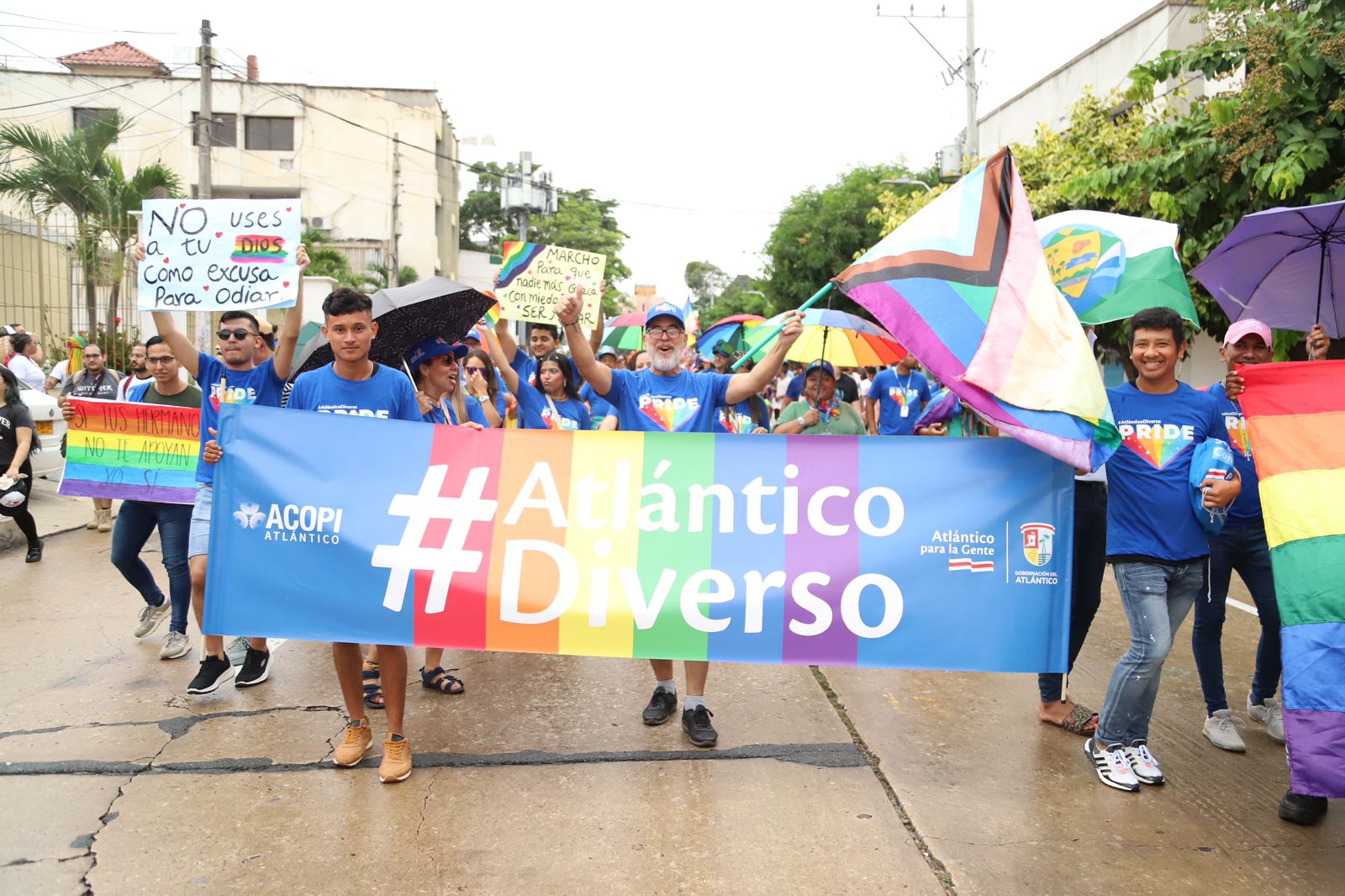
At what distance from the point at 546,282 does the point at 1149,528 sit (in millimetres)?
4888

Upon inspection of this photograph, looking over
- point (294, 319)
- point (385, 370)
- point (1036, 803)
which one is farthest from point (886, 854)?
point (294, 319)

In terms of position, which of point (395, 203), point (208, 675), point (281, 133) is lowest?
point (208, 675)

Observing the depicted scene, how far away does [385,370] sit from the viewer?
185 inches

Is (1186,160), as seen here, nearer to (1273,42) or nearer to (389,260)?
(1273,42)

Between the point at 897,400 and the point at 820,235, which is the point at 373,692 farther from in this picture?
the point at 820,235

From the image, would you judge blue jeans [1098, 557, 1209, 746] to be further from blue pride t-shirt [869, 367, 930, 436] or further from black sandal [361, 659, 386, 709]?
blue pride t-shirt [869, 367, 930, 436]

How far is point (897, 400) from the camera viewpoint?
11.3 metres

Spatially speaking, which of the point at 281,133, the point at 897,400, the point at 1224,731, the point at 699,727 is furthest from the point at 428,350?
the point at 281,133

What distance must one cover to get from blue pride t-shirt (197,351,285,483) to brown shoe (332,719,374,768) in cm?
162

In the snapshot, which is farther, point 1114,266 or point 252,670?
point 252,670

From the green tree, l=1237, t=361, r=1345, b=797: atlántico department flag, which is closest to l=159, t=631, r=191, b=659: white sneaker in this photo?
l=1237, t=361, r=1345, b=797: atlántico department flag

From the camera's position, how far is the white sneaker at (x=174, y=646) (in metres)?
6.15

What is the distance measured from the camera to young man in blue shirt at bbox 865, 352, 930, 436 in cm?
1123

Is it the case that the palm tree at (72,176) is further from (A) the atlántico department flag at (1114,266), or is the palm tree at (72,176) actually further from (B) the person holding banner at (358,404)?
(A) the atlántico department flag at (1114,266)
